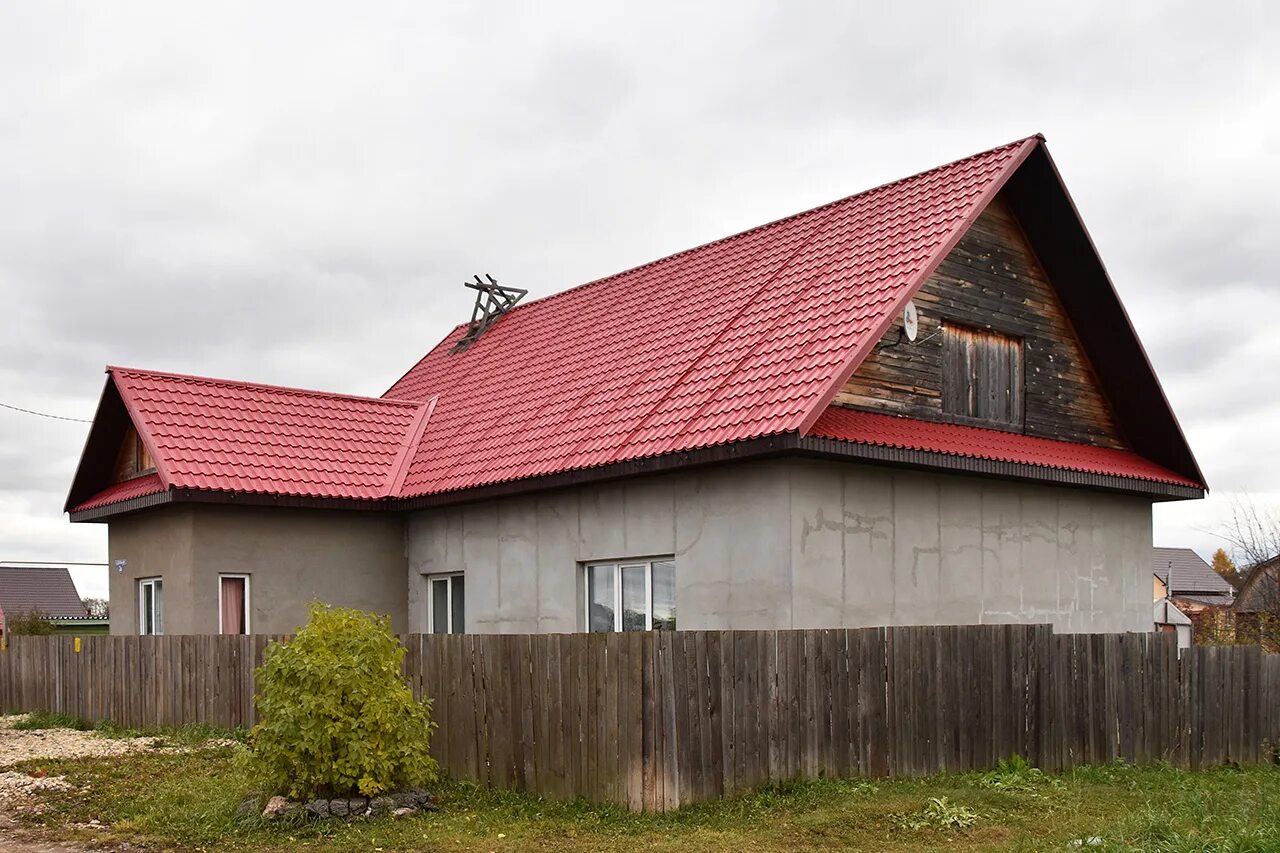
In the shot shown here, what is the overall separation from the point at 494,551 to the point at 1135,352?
8941mm

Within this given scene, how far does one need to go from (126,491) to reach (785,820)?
→ 13.0 meters

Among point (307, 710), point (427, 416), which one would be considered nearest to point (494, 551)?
point (427, 416)

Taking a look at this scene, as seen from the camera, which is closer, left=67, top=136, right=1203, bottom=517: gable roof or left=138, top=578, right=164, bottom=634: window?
left=67, top=136, right=1203, bottom=517: gable roof

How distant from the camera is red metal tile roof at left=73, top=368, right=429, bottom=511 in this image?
719 inches

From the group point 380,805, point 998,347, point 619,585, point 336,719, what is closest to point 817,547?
point 619,585

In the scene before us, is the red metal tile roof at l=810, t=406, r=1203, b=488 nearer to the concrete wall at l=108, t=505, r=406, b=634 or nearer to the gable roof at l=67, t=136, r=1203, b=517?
the gable roof at l=67, t=136, r=1203, b=517

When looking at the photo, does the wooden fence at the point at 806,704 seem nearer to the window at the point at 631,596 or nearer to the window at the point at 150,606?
the window at the point at 631,596

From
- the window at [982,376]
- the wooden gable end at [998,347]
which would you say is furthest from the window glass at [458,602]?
the window at [982,376]

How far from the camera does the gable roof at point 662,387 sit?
48.3 feet

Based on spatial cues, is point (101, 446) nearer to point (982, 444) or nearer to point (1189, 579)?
point (982, 444)

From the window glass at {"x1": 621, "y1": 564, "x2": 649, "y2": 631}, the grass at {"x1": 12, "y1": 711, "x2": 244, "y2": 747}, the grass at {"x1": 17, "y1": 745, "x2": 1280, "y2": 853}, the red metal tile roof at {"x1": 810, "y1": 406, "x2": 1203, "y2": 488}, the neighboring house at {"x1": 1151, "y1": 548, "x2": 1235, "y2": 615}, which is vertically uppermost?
the red metal tile roof at {"x1": 810, "y1": 406, "x2": 1203, "y2": 488}

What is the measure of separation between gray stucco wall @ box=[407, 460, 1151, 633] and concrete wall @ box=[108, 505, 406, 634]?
0.80 meters

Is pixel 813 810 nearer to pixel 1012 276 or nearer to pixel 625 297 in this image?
pixel 1012 276

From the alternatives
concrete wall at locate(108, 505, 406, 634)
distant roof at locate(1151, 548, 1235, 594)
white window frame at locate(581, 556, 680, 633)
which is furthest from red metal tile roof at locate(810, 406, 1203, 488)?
distant roof at locate(1151, 548, 1235, 594)
